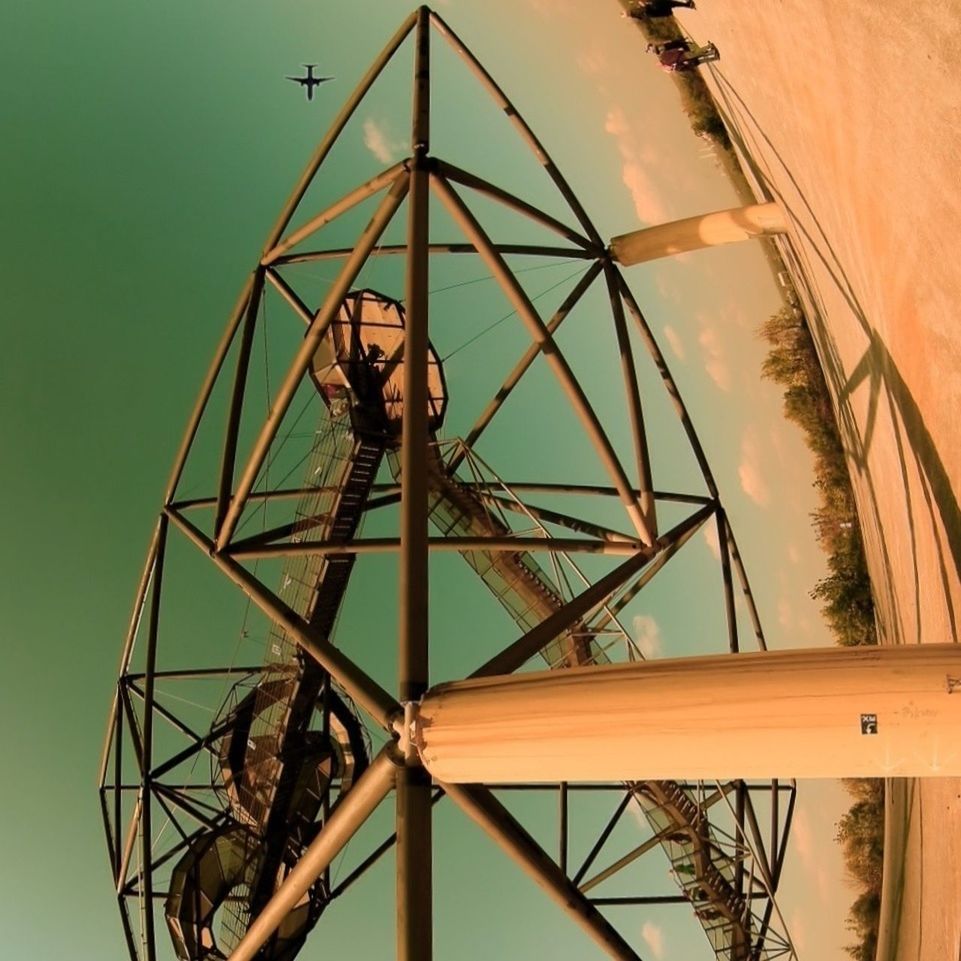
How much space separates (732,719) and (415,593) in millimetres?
3175

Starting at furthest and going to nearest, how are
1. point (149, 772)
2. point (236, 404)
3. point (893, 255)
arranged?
1. point (149, 772)
2. point (236, 404)
3. point (893, 255)

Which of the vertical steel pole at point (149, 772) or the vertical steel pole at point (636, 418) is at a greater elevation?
the vertical steel pole at point (636, 418)

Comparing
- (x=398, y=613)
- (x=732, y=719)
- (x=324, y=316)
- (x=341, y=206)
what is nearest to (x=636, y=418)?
(x=324, y=316)

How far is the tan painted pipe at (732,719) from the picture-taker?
509 centimetres

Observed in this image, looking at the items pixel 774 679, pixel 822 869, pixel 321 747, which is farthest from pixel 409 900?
pixel 822 869

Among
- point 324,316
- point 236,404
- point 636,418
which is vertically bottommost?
point 324,316

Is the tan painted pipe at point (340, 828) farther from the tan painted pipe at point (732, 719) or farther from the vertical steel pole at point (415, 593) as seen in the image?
the tan painted pipe at point (732, 719)

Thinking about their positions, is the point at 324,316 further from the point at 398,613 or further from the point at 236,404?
the point at 398,613

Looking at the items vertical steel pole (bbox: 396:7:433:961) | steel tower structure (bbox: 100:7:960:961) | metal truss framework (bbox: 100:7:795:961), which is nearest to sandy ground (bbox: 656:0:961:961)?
steel tower structure (bbox: 100:7:960:961)

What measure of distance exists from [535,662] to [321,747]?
15577mm

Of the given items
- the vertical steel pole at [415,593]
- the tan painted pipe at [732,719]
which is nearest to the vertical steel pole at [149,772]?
the vertical steel pole at [415,593]

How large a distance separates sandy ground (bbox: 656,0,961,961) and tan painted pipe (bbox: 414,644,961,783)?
5031 mm

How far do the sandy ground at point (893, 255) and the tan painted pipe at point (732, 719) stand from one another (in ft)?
16.5

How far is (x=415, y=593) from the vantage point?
7.56 m
